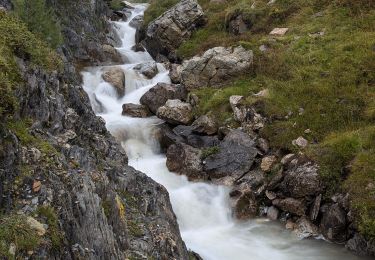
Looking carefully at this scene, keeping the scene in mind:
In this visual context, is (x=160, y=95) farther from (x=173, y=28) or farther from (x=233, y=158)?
(x=173, y=28)

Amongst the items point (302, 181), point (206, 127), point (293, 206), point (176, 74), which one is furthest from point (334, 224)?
point (176, 74)

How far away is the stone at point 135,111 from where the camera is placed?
78.2 ft

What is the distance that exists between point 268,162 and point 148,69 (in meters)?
13.6

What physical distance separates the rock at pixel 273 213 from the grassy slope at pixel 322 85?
89.8 inches

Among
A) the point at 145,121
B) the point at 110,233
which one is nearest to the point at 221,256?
the point at 110,233

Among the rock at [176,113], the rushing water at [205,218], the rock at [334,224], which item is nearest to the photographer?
the rushing water at [205,218]

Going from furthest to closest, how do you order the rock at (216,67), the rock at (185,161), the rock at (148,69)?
1. the rock at (148,69)
2. the rock at (216,67)
3. the rock at (185,161)

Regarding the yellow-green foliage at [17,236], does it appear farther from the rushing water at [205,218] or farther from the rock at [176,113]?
the rock at [176,113]

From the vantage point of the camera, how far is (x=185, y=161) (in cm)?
1898

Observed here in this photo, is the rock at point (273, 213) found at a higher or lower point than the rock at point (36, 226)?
lower

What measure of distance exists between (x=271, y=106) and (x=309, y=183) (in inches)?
220

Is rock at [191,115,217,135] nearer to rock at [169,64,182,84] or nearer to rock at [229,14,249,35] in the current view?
rock at [169,64,182,84]

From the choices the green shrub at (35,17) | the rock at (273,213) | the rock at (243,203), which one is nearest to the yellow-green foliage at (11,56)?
the green shrub at (35,17)

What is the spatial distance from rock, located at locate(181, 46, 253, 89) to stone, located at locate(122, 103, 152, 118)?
2.91 meters
